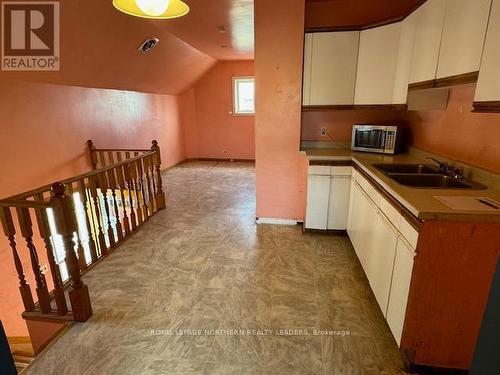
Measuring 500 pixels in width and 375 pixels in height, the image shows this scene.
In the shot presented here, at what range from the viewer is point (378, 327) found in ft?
6.43

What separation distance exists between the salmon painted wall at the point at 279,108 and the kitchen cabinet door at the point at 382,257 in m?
1.38

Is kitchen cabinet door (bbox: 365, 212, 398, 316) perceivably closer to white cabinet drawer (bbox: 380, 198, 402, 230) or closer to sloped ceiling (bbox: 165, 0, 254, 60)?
white cabinet drawer (bbox: 380, 198, 402, 230)

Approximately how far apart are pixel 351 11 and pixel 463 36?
6.52 feet

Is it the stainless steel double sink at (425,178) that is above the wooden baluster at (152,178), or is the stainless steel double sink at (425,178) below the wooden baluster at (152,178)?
above

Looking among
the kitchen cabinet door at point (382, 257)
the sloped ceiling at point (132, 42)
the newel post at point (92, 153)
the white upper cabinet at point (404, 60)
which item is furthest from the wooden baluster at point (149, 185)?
the white upper cabinet at point (404, 60)

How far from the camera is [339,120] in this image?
11.6ft

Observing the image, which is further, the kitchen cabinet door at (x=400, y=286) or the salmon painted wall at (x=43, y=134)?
the salmon painted wall at (x=43, y=134)

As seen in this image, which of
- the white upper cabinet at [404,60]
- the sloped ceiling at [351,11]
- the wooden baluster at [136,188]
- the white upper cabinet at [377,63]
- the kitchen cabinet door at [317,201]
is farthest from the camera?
the wooden baluster at [136,188]

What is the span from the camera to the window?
725cm

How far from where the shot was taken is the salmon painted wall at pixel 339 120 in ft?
11.3

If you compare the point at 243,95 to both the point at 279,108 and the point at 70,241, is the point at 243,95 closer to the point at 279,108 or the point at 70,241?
the point at 279,108

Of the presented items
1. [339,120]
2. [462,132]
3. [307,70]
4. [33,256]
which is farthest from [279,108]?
[33,256]

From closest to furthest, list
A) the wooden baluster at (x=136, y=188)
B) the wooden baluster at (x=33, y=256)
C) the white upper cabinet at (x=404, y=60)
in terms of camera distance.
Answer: the wooden baluster at (x=33, y=256) < the white upper cabinet at (x=404, y=60) < the wooden baluster at (x=136, y=188)

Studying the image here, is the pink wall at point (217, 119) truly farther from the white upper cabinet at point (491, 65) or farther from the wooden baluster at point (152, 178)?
the white upper cabinet at point (491, 65)
